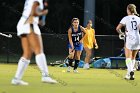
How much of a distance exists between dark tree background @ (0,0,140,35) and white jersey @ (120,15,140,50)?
24.7 meters

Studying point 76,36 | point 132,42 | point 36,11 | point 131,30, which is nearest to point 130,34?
point 131,30

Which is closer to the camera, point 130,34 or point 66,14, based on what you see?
point 130,34

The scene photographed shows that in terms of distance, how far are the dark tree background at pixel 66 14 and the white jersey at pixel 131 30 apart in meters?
24.7

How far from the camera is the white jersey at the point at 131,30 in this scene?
13.3m

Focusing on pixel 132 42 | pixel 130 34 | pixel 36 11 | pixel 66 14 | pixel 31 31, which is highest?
pixel 66 14

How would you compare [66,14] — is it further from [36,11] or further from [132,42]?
[36,11]

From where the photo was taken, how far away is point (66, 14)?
45.3 metres

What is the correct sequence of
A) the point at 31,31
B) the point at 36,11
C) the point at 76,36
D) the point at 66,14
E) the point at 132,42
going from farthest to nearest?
1. the point at 66,14
2. the point at 76,36
3. the point at 132,42
4. the point at 31,31
5. the point at 36,11

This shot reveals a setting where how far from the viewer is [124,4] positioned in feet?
133

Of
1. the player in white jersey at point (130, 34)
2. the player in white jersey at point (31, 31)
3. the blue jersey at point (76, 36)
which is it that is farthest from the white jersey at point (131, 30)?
the blue jersey at point (76, 36)

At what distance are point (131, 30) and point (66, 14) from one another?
32.1m

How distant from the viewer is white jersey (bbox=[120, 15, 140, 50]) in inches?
523

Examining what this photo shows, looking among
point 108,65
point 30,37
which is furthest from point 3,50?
point 30,37

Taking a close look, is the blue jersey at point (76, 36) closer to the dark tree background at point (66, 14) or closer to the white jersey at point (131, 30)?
the white jersey at point (131, 30)
